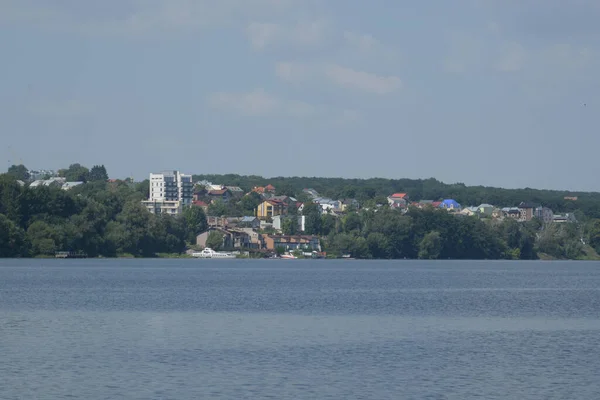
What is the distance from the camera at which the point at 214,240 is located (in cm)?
15688

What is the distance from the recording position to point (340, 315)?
46438 mm

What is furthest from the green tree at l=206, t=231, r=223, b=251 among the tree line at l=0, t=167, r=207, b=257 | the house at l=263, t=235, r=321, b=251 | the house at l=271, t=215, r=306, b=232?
the house at l=271, t=215, r=306, b=232

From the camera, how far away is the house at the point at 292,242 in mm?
170000

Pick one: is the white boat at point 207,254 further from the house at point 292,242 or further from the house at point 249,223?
the house at point 249,223

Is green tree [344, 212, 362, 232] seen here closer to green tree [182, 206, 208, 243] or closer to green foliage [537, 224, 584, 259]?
green tree [182, 206, 208, 243]

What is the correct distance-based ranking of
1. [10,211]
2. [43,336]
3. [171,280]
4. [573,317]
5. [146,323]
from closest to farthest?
[43,336], [146,323], [573,317], [171,280], [10,211]

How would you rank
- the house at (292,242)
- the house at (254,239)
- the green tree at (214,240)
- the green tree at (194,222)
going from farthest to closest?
1. the house at (292,242)
2. the house at (254,239)
3. the green tree at (194,222)
4. the green tree at (214,240)

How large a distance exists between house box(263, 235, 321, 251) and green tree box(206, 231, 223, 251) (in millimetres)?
14756

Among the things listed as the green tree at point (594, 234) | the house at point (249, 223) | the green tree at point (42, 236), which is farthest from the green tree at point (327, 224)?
the green tree at point (42, 236)

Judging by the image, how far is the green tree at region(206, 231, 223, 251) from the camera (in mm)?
156625

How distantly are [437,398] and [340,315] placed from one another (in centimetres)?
2126

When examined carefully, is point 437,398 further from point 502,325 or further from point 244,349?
point 502,325

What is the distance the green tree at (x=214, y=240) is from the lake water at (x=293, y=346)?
94128 millimetres

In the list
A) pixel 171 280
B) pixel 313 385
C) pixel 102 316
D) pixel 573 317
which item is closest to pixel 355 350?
pixel 313 385
